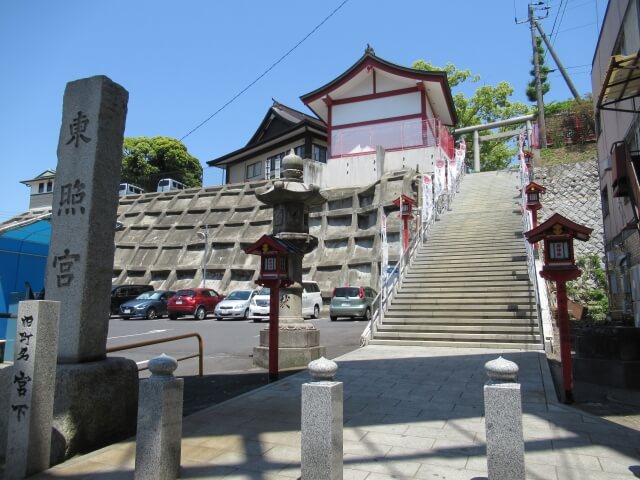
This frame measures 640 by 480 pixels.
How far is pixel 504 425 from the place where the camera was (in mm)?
3391

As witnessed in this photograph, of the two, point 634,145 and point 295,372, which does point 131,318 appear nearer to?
point 295,372

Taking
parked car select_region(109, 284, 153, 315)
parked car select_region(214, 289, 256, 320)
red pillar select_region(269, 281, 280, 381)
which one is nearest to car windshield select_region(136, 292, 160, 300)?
parked car select_region(109, 284, 153, 315)

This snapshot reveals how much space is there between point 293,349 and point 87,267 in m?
5.14

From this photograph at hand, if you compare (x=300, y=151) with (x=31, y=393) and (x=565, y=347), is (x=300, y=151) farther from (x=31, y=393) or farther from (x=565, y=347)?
(x=31, y=393)

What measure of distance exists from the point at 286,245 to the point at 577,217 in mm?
19464

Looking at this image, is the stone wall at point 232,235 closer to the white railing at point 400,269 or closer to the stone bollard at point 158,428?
the white railing at point 400,269

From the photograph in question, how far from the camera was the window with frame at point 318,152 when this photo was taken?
3505cm

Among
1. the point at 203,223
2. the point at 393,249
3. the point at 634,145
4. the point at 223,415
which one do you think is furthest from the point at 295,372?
the point at 203,223

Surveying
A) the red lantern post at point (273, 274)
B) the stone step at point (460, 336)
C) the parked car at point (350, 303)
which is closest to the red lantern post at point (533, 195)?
the stone step at point (460, 336)

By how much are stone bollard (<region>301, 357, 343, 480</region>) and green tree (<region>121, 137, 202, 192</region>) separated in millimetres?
47436

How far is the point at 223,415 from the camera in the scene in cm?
580

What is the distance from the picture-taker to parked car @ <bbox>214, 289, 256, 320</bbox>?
21.7 meters

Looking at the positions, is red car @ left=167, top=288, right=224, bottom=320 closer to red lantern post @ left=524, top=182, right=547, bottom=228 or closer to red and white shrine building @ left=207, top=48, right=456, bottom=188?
red and white shrine building @ left=207, top=48, right=456, bottom=188

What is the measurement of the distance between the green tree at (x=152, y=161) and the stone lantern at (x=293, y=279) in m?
41.0
